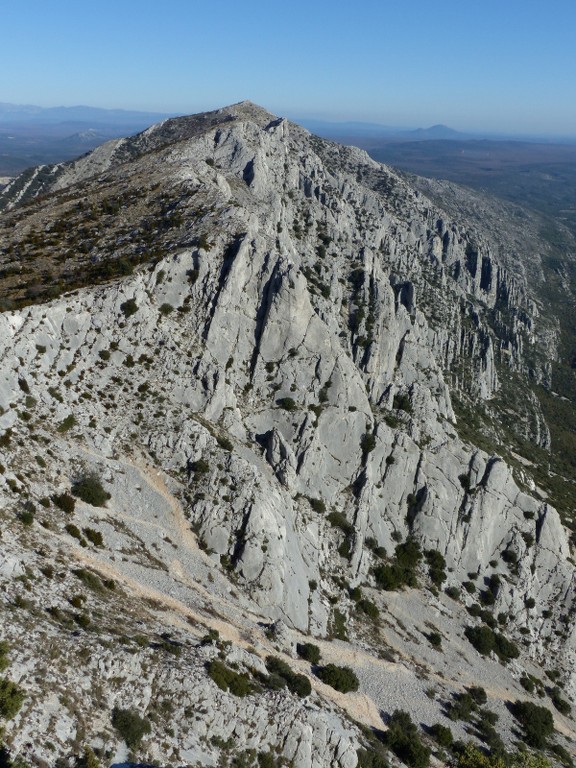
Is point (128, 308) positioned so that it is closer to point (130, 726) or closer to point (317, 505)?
point (317, 505)

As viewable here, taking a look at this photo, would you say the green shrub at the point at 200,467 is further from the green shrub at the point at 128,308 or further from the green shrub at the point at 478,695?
the green shrub at the point at 478,695

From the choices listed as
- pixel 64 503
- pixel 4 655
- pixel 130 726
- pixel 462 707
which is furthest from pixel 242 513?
pixel 462 707

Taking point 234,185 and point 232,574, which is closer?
point 232,574

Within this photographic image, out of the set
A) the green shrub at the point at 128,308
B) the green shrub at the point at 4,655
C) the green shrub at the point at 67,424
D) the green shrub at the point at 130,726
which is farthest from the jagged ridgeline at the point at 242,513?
the green shrub at the point at 128,308

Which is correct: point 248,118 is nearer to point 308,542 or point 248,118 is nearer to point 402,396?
point 402,396

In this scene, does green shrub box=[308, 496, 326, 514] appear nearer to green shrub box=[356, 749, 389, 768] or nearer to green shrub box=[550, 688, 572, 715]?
green shrub box=[356, 749, 389, 768]

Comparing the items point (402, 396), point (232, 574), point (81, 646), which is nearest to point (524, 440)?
point (402, 396)
